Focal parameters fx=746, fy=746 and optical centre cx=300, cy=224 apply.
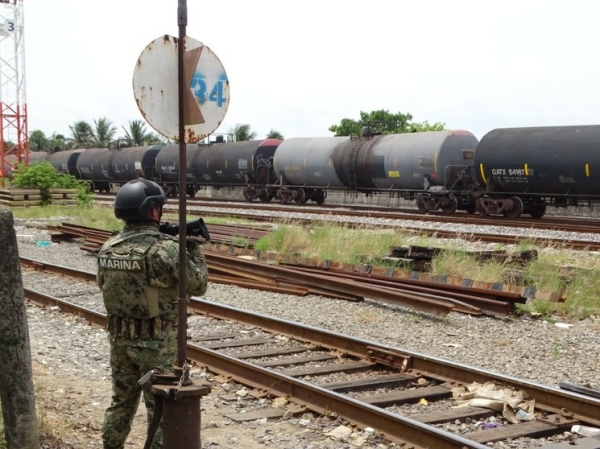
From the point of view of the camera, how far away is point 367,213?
22.9 metres

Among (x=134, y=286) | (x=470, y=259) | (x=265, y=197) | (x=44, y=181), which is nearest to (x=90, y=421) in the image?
(x=134, y=286)

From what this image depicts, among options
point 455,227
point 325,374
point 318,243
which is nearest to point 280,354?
point 325,374

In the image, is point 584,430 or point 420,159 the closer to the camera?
point 584,430

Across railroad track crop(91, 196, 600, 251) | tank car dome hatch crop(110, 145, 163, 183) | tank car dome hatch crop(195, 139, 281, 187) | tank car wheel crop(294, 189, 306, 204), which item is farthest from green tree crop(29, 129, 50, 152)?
railroad track crop(91, 196, 600, 251)

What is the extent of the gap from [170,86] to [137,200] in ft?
2.14

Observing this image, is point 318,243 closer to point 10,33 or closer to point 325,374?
point 325,374

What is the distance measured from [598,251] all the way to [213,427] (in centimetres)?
1043

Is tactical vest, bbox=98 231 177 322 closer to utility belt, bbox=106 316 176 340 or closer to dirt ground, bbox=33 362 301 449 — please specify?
utility belt, bbox=106 316 176 340

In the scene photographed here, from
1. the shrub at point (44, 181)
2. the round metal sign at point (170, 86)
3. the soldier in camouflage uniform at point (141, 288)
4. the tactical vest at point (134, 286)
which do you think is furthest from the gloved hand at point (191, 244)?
the shrub at point (44, 181)

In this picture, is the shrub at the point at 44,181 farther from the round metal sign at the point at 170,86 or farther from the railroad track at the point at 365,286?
the round metal sign at the point at 170,86

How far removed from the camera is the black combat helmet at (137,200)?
3955 mm

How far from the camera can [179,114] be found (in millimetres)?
3629

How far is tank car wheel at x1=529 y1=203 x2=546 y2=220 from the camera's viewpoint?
23.4m

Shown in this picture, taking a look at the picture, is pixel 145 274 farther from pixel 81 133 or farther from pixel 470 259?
pixel 81 133
